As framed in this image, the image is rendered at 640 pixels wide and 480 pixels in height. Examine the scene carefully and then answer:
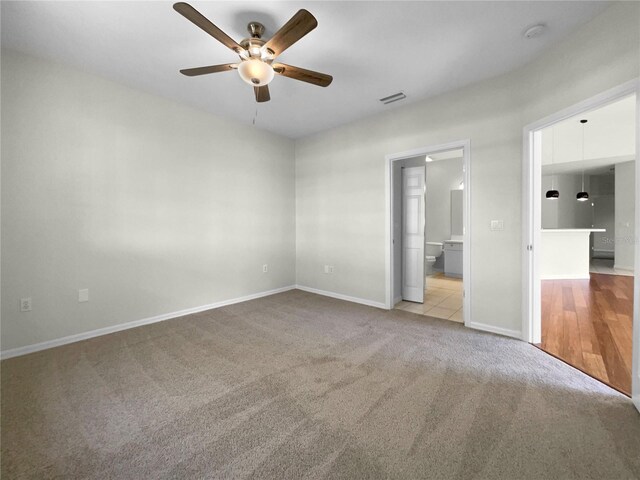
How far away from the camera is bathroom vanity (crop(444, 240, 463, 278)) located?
5.96m

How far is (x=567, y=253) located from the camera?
5664mm

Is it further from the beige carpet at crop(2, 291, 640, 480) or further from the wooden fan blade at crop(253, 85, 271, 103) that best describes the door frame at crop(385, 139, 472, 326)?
the wooden fan blade at crop(253, 85, 271, 103)

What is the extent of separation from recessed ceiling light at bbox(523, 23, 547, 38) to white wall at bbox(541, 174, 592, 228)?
792 cm

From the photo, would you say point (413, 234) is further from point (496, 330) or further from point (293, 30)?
point (293, 30)

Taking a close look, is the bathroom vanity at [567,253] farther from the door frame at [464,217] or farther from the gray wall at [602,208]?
the gray wall at [602,208]

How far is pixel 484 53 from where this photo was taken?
2.47 m

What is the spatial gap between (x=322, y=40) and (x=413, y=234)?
9.68ft

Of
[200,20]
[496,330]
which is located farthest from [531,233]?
[200,20]

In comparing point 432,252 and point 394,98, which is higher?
point 394,98

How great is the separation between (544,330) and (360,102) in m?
3.54

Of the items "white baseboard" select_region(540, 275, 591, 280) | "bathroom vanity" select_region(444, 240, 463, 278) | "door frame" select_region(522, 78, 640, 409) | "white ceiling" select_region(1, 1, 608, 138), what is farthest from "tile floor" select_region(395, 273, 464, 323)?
"white ceiling" select_region(1, 1, 608, 138)

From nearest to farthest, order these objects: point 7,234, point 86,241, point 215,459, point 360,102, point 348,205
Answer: point 215,459
point 7,234
point 86,241
point 360,102
point 348,205

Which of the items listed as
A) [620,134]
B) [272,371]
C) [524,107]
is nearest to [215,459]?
[272,371]

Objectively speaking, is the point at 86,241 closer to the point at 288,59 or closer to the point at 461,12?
the point at 288,59
